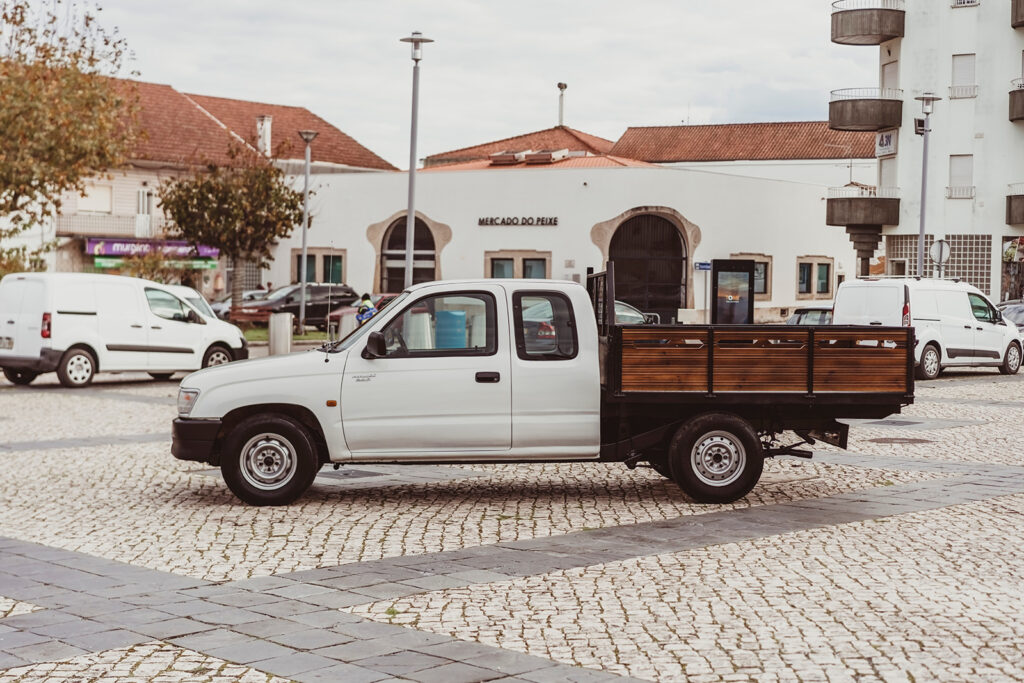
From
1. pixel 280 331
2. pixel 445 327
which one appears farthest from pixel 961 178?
pixel 445 327

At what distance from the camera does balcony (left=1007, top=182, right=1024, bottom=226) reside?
5003 centimetres

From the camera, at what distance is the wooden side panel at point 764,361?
1124 centimetres

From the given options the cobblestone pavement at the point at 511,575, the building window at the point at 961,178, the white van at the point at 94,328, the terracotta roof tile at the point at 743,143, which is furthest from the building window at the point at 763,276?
the cobblestone pavement at the point at 511,575

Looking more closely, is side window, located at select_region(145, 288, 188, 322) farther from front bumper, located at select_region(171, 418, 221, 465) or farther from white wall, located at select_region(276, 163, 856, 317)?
white wall, located at select_region(276, 163, 856, 317)

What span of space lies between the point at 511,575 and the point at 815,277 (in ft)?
178

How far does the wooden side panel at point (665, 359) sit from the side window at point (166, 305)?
1559cm

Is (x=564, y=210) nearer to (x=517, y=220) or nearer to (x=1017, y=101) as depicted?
(x=517, y=220)

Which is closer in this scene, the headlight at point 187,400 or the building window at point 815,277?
the headlight at point 187,400

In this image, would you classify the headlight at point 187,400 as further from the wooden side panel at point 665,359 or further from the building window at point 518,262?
the building window at point 518,262

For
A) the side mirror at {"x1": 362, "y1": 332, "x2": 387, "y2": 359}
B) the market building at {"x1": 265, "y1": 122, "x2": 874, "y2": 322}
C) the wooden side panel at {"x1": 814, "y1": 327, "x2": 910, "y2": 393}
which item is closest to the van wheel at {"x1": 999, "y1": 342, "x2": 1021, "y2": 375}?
the wooden side panel at {"x1": 814, "y1": 327, "x2": 910, "y2": 393}

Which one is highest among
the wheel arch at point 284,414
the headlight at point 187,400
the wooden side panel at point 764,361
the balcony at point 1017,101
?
the balcony at point 1017,101

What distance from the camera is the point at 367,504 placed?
11.4 meters

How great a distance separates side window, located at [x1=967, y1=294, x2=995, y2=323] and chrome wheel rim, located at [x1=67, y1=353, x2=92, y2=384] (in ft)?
55.3

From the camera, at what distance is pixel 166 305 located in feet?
82.7
